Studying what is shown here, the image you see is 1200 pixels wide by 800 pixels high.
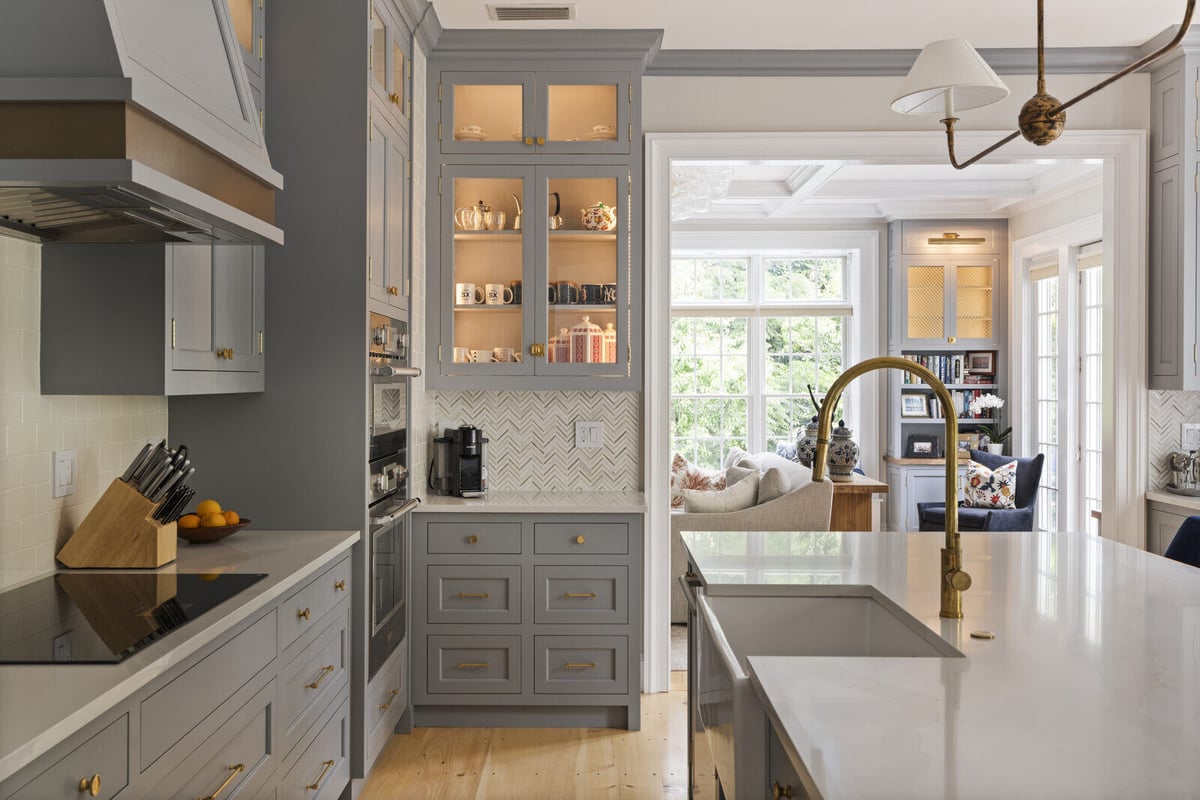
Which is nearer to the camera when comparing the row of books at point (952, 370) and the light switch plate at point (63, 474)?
the light switch plate at point (63, 474)

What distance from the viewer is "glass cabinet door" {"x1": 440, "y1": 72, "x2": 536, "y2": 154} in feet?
12.2

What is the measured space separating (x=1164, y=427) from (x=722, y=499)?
2.17 m

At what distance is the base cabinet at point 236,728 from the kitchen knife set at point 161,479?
0.38 m

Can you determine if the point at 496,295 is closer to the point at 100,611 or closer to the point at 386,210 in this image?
the point at 386,210

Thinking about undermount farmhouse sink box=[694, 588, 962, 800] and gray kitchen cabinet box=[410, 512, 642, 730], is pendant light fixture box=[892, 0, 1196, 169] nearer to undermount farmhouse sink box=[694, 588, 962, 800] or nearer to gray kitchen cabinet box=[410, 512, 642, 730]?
undermount farmhouse sink box=[694, 588, 962, 800]

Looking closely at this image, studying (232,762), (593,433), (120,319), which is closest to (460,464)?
(593,433)

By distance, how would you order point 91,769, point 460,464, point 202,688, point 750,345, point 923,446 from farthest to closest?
1. point 750,345
2. point 923,446
3. point 460,464
4. point 202,688
5. point 91,769

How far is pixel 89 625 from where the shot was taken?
5.52 ft

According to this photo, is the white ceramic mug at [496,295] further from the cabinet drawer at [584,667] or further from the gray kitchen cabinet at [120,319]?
the gray kitchen cabinet at [120,319]

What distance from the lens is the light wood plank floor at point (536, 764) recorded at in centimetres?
300

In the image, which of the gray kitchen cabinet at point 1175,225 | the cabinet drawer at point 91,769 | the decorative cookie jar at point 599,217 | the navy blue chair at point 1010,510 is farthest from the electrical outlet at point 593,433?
the navy blue chair at point 1010,510

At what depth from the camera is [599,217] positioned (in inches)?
149

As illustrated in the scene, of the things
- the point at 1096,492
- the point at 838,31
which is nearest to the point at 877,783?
the point at 838,31

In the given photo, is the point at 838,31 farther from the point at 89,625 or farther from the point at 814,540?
the point at 89,625
